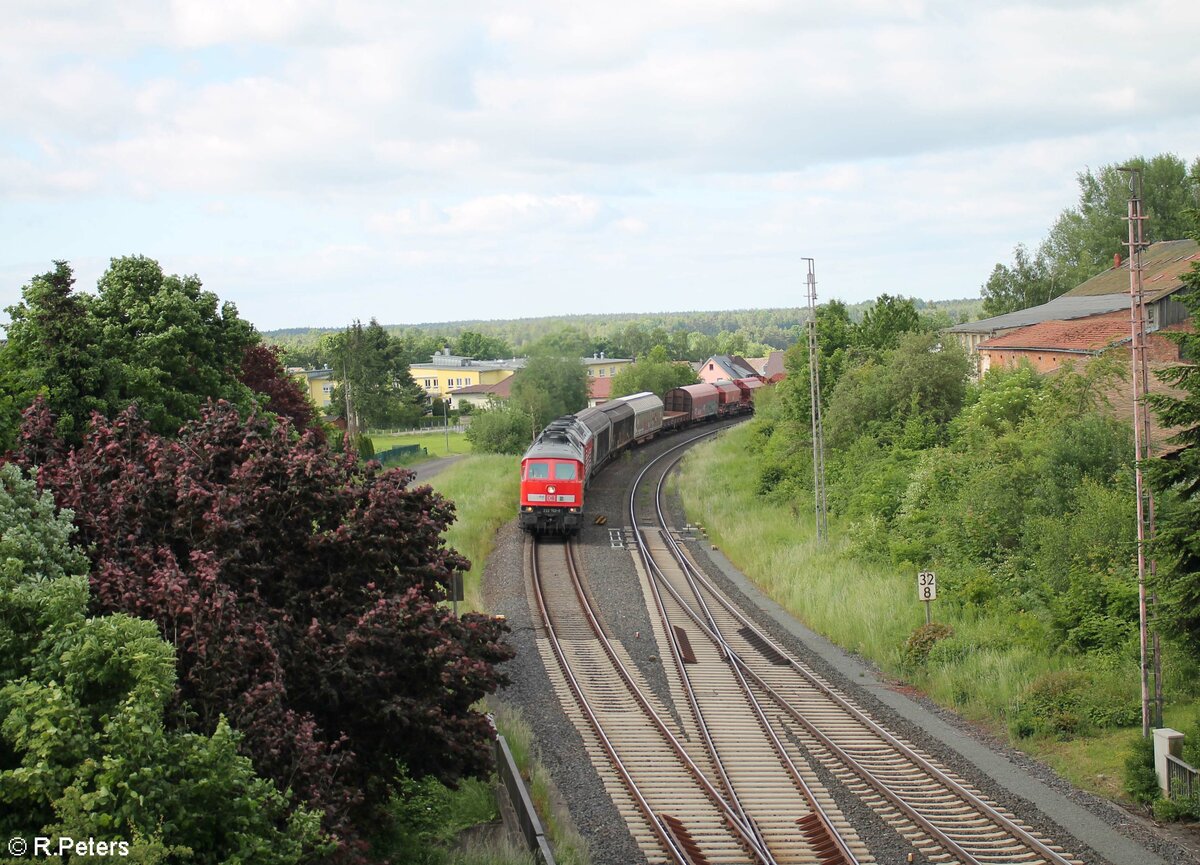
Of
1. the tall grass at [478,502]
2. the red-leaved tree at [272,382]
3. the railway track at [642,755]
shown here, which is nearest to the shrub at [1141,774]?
the railway track at [642,755]

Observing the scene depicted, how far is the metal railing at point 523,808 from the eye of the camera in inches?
524

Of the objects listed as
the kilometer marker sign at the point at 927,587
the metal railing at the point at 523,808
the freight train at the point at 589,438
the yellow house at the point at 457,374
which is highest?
the yellow house at the point at 457,374

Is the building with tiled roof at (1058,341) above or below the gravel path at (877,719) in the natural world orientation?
above

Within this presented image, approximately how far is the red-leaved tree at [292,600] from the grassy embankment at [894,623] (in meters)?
9.96

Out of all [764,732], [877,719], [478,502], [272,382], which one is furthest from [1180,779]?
[272,382]

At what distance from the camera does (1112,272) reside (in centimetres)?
6425

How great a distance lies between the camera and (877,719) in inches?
790

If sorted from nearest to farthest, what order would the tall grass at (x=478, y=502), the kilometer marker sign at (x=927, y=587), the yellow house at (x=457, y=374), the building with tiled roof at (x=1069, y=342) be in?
1. the kilometer marker sign at (x=927, y=587)
2. the tall grass at (x=478, y=502)
3. the building with tiled roof at (x=1069, y=342)
4. the yellow house at (x=457, y=374)

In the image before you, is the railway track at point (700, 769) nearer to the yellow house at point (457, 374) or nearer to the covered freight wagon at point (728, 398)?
the covered freight wagon at point (728, 398)

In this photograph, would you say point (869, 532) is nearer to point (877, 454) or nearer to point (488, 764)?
point (877, 454)

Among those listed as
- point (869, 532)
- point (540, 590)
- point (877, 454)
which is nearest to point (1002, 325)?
point (877, 454)

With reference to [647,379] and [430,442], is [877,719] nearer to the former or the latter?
[647,379]

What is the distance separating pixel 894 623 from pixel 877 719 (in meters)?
5.45

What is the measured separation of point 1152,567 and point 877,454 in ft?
78.9
